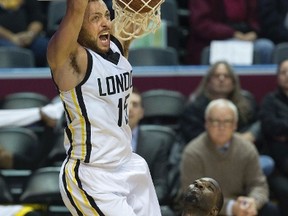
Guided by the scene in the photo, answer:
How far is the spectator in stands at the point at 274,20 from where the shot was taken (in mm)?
9516

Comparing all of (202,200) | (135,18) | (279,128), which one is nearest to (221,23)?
(279,128)

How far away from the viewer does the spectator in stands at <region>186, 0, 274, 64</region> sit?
919 cm

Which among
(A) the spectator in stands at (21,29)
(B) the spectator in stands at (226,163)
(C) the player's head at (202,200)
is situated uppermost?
(C) the player's head at (202,200)

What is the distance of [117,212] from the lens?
4.26 metres

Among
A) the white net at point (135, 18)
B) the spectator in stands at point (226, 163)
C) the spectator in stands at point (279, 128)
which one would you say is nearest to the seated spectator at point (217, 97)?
the spectator in stands at point (279, 128)

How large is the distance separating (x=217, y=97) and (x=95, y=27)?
357 centimetres

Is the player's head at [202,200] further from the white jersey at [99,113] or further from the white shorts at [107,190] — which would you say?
the white jersey at [99,113]

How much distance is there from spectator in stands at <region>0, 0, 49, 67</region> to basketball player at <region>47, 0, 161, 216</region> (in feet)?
16.7

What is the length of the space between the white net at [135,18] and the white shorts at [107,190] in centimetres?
71

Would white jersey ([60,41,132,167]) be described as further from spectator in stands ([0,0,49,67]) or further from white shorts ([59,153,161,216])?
spectator in stands ([0,0,49,67])

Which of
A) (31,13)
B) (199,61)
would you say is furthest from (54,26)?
(199,61)

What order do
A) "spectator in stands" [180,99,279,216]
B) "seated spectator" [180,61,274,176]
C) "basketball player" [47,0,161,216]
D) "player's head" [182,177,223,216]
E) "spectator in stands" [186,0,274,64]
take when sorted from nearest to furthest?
"player's head" [182,177,223,216]
"basketball player" [47,0,161,216]
"spectator in stands" [180,99,279,216]
"seated spectator" [180,61,274,176]
"spectator in stands" [186,0,274,64]

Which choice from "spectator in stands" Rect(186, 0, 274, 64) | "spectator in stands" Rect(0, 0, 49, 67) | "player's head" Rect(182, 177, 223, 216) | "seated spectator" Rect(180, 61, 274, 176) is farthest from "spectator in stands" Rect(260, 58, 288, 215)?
"player's head" Rect(182, 177, 223, 216)

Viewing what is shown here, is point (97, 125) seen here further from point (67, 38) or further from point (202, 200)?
point (202, 200)
